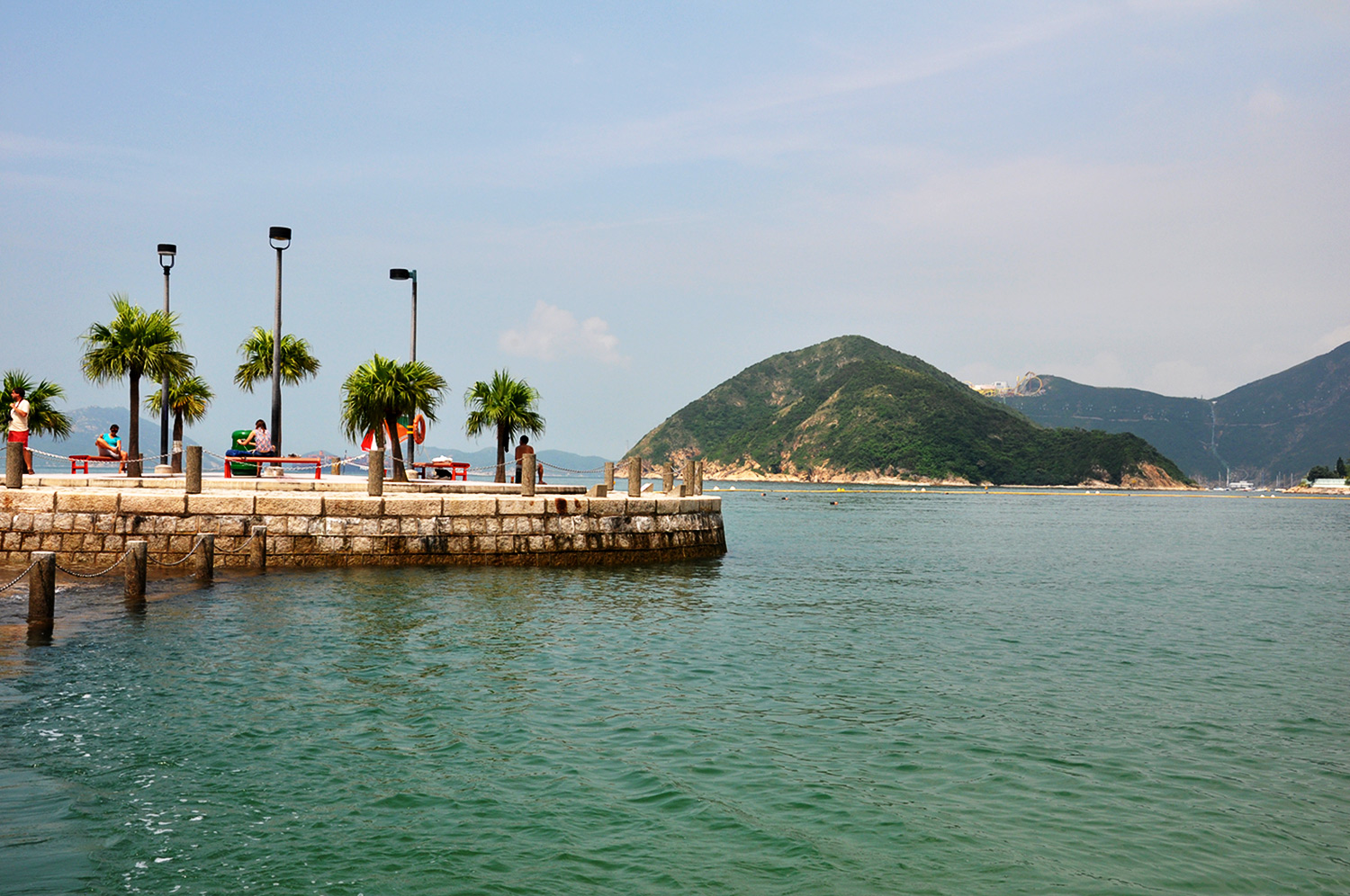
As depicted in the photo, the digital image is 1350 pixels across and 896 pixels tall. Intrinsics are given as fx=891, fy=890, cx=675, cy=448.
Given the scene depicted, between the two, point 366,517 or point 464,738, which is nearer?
point 464,738

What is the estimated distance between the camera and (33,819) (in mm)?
6941

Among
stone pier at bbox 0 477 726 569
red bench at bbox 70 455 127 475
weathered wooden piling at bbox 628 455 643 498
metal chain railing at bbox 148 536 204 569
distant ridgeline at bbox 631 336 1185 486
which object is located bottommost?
metal chain railing at bbox 148 536 204 569

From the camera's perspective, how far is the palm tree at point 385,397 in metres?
26.7

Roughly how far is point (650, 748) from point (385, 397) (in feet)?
65.2

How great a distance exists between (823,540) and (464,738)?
32979 mm

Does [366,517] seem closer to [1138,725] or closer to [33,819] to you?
[33,819]

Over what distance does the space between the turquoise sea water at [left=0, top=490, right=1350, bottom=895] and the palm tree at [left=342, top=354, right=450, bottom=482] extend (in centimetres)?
852

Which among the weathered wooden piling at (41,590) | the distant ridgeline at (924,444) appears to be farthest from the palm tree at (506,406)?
the distant ridgeline at (924,444)

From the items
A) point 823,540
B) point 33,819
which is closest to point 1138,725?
point 33,819

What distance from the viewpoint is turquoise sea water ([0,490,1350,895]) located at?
6.55 meters

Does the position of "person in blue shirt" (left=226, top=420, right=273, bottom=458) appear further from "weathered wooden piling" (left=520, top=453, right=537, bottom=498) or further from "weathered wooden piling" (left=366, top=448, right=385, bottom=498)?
"weathered wooden piling" (left=520, top=453, right=537, bottom=498)

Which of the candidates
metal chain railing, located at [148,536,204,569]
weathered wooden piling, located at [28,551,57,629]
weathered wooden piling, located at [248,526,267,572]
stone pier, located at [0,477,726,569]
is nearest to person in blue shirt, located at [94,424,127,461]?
stone pier, located at [0,477,726,569]

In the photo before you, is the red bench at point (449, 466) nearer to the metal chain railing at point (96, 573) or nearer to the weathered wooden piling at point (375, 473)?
the weathered wooden piling at point (375, 473)

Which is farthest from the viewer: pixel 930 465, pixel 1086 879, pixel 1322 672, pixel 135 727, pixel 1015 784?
pixel 930 465
